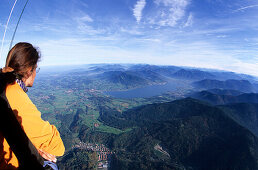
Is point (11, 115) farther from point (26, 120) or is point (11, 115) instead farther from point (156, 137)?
point (156, 137)

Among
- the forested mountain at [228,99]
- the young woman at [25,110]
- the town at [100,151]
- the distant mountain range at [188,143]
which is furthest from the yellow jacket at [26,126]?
the forested mountain at [228,99]

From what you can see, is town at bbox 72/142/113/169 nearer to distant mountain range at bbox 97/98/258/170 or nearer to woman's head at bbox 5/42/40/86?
distant mountain range at bbox 97/98/258/170

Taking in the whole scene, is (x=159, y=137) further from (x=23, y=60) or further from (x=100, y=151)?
(x=23, y=60)

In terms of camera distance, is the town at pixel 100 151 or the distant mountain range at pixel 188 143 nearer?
the town at pixel 100 151

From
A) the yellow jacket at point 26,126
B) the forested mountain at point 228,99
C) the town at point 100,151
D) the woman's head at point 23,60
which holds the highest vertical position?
the woman's head at point 23,60

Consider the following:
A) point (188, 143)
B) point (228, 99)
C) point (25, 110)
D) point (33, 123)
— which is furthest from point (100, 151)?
point (228, 99)

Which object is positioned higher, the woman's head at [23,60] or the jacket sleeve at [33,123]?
the woman's head at [23,60]

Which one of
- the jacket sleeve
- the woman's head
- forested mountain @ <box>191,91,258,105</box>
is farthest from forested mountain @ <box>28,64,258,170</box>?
the woman's head

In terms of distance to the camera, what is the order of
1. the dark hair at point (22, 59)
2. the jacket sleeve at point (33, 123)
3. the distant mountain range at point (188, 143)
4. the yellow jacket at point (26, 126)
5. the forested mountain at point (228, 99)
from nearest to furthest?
the yellow jacket at point (26, 126) → the jacket sleeve at point (33, 123) → the dark hair at point (22, 59) → the distant mountain range at point (188, 143) → the forested mountain at point (228, 99)

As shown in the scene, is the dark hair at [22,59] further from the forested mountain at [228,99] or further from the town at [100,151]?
the forested mountain at [228,99]
